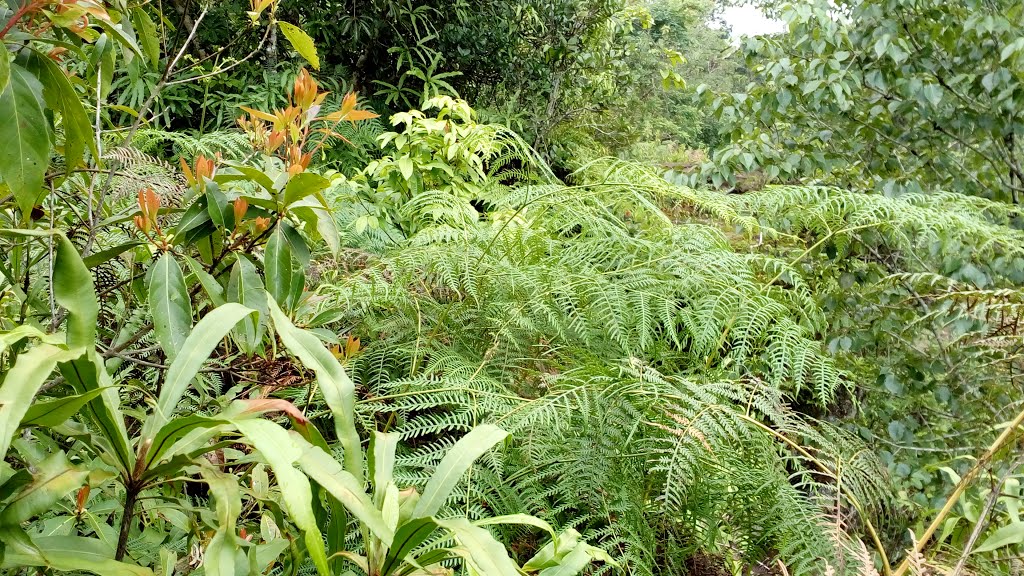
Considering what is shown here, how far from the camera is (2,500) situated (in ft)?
1.55

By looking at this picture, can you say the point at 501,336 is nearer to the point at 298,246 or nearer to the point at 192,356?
the point at 298,246

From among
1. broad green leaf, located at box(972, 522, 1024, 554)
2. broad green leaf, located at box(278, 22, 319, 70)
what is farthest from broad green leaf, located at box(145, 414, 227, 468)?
broad green leaf, located at box(972, 522, 1024, 554)

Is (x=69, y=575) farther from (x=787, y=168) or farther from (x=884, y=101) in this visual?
(x=884, y=101)

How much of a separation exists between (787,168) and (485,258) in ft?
4.26

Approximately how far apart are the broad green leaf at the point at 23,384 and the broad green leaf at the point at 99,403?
4 cm

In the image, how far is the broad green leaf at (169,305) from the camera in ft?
2.00

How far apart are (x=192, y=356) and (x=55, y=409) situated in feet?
0.31

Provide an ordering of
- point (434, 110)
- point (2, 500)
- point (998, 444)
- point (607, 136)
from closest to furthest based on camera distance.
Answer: point (2, 500)
point (998, 444)
point (434, 110)
point (607, 136)

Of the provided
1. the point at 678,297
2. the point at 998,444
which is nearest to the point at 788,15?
the point at 678,297

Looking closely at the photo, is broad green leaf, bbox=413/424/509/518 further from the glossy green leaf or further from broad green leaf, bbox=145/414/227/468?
the glossy green leaf

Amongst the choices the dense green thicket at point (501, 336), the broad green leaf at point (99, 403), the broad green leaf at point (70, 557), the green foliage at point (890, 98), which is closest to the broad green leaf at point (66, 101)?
the dense green thicket at point (501, 336)

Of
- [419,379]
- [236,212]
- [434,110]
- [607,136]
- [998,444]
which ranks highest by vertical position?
[236,212]

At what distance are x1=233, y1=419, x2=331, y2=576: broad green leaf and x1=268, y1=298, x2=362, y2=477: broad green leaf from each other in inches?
2.9

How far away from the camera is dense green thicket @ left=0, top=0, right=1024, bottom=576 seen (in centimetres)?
54
